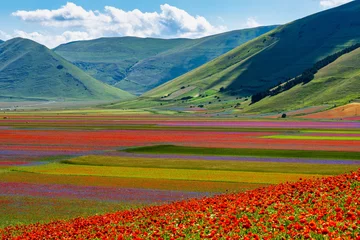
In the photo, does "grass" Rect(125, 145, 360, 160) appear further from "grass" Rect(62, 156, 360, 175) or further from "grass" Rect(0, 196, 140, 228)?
"grass" Rect(0, 196, 140, 228)

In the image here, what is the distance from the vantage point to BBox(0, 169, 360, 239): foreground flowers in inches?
585

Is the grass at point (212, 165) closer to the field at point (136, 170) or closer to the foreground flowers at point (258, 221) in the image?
the field at point (136, 170)

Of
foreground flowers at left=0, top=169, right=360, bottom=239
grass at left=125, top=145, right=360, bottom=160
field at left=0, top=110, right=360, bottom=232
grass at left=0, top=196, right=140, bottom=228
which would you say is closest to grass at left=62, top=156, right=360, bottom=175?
field at left=0, top=110, right=360, bottom=232

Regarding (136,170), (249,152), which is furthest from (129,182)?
(249,152)

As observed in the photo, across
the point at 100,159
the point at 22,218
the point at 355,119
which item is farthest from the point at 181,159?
the point at 355,119

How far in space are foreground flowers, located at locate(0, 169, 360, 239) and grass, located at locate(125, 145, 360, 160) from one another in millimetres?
40647

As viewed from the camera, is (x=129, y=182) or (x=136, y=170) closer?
(x=129, y=182)

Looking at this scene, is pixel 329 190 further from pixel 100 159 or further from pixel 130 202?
pixel 100 159

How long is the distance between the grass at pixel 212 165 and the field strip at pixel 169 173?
247cm

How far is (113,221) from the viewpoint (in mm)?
22000

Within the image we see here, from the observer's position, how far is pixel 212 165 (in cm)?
5638

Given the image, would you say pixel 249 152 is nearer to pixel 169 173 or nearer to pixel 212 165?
pixel 212 165

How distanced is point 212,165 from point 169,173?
7.28 m

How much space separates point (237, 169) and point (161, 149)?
2487cm
